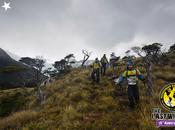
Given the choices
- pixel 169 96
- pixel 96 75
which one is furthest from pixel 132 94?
pixel 96 75

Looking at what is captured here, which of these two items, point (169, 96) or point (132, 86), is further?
point (132, 86)

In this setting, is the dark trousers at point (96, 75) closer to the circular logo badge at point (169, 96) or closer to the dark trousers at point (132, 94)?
the dark trousers at point (132, 94)

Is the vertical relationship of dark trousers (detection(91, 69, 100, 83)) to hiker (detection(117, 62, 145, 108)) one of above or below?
above

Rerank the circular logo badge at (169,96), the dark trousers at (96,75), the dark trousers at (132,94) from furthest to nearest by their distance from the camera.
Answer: the dark trousers at (96,75), the dark trousers at (132,94), the circular logo badge at (169,96)

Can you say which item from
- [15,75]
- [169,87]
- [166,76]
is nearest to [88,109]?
[169,87]

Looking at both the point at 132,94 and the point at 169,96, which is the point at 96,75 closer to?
the point at 132,94

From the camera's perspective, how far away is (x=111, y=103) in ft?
27.7

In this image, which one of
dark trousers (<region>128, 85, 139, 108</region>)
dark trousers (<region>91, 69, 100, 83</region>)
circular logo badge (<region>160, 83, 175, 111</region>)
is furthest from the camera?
dark trousers (<region>91, 69, 100, 83</region>)

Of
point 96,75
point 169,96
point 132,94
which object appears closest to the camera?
point 169,96

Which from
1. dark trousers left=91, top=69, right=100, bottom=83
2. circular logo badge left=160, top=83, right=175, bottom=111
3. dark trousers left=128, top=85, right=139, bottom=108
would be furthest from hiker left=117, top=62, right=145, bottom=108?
dark trousers left=91, top=69, right=100, bottom=83

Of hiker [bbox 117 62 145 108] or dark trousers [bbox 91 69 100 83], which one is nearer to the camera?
hiker [bbox 117 62 145 108]

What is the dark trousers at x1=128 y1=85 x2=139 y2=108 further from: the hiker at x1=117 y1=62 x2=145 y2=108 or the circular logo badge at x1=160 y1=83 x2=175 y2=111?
the circular logo badge at x1=160 y1=83 x2=175 y2=111

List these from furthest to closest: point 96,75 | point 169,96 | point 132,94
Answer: point 96,75
point 132,94
point 169,96

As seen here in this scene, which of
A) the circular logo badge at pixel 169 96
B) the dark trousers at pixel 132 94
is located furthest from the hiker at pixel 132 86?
the circular logo badge at pixel 169 96
